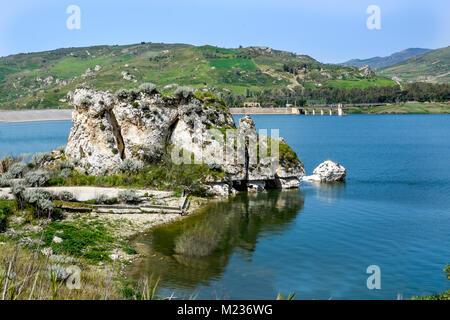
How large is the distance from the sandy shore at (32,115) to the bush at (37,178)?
135 meters

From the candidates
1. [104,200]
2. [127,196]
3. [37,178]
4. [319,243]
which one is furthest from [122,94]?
[319,243]

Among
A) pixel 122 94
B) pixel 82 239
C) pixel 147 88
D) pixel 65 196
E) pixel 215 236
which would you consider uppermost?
pixel 147 88

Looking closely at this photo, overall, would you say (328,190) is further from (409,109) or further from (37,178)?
(409,109)

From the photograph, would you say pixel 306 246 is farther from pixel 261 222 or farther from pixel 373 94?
pixel 373 94

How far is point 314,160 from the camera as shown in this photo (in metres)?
53.8

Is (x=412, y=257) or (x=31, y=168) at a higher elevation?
(x=31, y=168)

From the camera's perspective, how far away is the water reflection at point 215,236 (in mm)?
17375

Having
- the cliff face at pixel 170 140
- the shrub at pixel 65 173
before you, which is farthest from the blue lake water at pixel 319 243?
the shrub at pixel 65 173

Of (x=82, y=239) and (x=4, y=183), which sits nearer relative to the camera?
(x=82, y=239)

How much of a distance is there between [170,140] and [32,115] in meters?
135

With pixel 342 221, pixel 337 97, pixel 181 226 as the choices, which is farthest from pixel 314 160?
pixel 337 97

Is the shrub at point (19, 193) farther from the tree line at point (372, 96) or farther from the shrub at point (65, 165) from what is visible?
the tree line at point (372, 96)

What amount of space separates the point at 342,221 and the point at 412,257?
695cm

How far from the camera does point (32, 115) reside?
15200 centimetres
